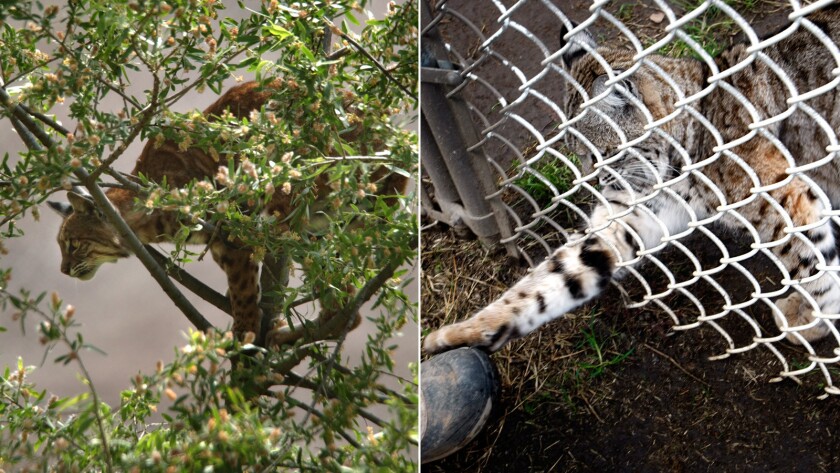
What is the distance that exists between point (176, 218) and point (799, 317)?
116 cm

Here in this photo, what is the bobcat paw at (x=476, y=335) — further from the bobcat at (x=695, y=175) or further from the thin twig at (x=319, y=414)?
the thin twig at (x=319, y=414)

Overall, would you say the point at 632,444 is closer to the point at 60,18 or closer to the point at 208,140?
the point at 208,140

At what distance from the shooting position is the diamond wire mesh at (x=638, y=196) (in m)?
1.11

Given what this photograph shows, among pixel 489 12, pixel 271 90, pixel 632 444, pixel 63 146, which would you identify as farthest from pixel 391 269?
pixel 489 12

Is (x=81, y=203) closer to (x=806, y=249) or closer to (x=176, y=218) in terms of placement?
(x=176, y=218)

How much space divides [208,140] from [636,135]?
3.13ft

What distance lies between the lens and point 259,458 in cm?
65

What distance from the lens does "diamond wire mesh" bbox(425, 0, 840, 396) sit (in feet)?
3.66

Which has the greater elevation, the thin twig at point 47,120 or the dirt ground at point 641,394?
the thin twig at point 47,120

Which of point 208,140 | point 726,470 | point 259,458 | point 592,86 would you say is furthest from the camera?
point 592,86

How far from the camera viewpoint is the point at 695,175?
50.8 inches

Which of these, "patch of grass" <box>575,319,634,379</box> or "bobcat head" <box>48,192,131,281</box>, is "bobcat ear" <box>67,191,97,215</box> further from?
"patch of grass" <box>575,319,634,379</box>

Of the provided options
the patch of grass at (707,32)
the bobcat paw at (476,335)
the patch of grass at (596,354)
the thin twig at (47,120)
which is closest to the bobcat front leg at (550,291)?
the bobcat paw at (476,335)

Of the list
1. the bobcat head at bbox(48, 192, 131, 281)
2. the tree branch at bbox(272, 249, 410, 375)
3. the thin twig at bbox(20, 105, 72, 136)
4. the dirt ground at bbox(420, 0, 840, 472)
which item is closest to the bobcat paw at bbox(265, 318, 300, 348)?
the tree branch at bbox(272, 249, 410, 375)
